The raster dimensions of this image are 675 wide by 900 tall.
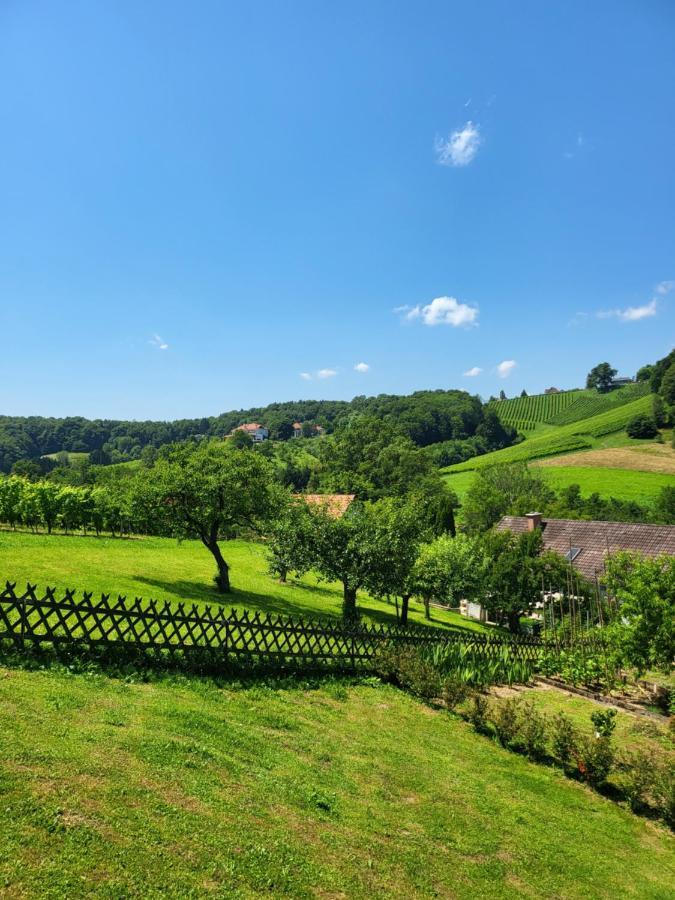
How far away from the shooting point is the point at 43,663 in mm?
11234

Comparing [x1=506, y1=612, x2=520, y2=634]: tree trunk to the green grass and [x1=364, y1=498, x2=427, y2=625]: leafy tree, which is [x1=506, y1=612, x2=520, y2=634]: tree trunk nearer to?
[x1=364, y1=498, x2=427, y2=625]: leafy tree

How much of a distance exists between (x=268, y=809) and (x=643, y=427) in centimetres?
12615

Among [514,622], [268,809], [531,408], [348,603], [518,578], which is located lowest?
[514,622]

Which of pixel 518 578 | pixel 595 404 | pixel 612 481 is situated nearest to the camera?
pixel 518 578

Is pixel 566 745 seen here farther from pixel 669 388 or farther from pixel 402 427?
pixel 402 427

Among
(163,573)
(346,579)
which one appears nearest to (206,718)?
(346,579)

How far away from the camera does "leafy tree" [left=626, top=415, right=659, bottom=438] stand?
367 feet

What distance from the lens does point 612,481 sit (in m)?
88.1

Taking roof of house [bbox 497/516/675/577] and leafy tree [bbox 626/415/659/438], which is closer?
roof of house [bbox 497/516/675/577]

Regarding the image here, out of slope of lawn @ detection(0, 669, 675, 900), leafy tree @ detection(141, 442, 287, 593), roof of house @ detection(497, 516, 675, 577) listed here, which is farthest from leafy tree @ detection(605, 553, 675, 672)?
roof of house @ detection(497, 516, 675, 577)

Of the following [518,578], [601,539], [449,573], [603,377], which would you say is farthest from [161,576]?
[603,377]

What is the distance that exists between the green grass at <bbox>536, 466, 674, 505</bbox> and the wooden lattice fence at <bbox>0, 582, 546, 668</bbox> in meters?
72.0

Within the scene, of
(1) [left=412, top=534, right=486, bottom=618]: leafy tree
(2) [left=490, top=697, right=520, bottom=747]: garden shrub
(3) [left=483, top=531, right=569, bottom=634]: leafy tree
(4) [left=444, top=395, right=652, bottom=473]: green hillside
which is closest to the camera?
(2) [left=490, top=697, right=520, bottom=747]: garden shrub

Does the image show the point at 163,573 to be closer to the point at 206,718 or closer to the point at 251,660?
the point at 251,660
